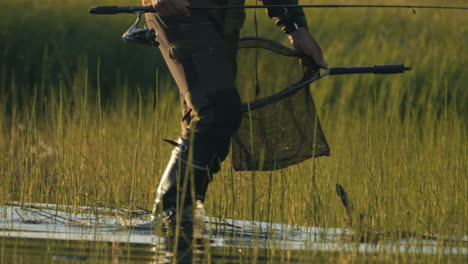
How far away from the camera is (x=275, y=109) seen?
5.90 meters

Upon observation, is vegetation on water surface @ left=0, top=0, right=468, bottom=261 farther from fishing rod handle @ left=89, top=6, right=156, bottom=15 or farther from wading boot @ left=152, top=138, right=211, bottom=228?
fishing rod handle @ left=89, top=6, right=156, bottom=15

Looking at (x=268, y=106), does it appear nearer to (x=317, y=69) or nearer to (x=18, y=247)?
(x=317, y=69)

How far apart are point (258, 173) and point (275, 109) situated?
1.84 metres

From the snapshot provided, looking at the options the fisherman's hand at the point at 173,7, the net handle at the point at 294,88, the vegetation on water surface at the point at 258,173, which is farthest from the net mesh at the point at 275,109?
the fisherman's hand at the point at 173,7

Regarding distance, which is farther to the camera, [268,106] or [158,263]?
[268,106]

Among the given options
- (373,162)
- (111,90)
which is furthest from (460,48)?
(373,162)

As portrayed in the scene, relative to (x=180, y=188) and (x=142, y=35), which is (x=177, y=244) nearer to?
(x=180, y=188)

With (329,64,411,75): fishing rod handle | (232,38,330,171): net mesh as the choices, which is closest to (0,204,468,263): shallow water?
(232,38,330,171): net mesh

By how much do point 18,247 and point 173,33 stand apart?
1.40 m

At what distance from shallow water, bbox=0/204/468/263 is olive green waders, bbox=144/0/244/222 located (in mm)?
260

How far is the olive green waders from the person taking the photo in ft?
17.1

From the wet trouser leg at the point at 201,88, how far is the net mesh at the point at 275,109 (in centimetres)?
47

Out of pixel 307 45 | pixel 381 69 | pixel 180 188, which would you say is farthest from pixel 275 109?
pixel 180 188

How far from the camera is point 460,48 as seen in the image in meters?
15.8
